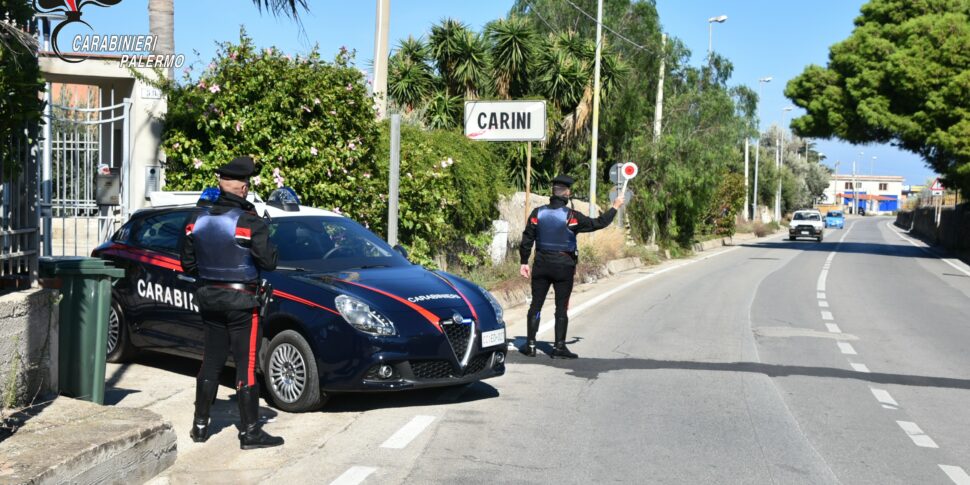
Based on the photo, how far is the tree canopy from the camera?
33.8m

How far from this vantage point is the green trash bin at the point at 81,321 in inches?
253

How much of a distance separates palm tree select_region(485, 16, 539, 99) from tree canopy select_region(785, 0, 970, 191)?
1396cm

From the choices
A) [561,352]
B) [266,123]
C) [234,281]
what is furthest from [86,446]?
[266,123]

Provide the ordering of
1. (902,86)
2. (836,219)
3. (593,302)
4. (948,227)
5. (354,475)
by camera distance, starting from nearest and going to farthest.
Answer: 1. (354,475)
2. (593,302)
3. (902,86)
4. (948,227)
5. (836,219)

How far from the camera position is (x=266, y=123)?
12.8m

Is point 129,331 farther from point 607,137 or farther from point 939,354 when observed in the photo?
point 607,137

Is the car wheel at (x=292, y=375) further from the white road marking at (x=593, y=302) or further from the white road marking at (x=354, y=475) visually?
the white road marking at (x=593, y=302)

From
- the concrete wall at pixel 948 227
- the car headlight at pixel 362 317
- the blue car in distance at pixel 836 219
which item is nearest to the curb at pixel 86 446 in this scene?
the car headlight at pixel 362 317

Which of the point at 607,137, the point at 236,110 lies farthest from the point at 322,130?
the point at 607,137

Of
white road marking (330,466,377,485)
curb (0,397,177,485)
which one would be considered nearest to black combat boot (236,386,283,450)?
curb (0,397,177,485)

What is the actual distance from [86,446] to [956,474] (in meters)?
4.95

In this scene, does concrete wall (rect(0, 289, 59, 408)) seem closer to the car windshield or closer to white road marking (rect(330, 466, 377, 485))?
the car windshield

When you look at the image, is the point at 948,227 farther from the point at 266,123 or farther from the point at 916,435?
the point at 916,435

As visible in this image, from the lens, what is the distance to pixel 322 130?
13.0 metres
